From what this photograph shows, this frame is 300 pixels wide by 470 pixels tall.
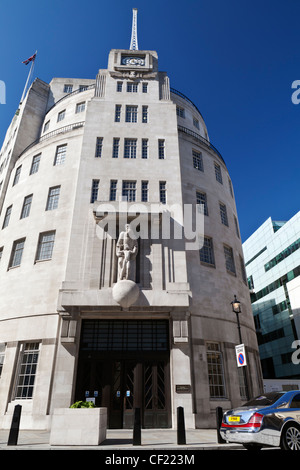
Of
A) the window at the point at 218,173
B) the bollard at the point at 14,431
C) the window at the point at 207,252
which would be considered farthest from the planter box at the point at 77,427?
the window at the point at 218,173

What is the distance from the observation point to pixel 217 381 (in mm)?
18734

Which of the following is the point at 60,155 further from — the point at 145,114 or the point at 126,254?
the point at 126,254

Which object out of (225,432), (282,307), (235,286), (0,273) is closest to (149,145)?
(235,286)

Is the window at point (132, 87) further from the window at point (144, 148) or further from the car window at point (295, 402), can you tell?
the car window at point (295, 402)

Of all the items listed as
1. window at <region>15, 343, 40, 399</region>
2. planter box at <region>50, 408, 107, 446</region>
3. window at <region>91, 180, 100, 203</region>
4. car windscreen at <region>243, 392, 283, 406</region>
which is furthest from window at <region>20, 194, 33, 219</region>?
car windscreen at <region>243, 392, 283, 406</region>

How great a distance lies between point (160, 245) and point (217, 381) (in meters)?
9.25

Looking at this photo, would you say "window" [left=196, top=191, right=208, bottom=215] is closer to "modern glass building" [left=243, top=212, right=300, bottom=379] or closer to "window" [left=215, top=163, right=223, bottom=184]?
"window" [left=215, top=163, right=223, bottom=184]

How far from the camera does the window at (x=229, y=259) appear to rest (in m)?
24.1

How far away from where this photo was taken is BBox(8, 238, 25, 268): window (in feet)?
73.6

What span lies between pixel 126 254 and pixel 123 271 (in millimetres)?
1073

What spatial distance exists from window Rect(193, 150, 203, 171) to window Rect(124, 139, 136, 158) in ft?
19.2

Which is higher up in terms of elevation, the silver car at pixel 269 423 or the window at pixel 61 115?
the window at pixel 61 115

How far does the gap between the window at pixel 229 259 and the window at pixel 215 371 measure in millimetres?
6674
